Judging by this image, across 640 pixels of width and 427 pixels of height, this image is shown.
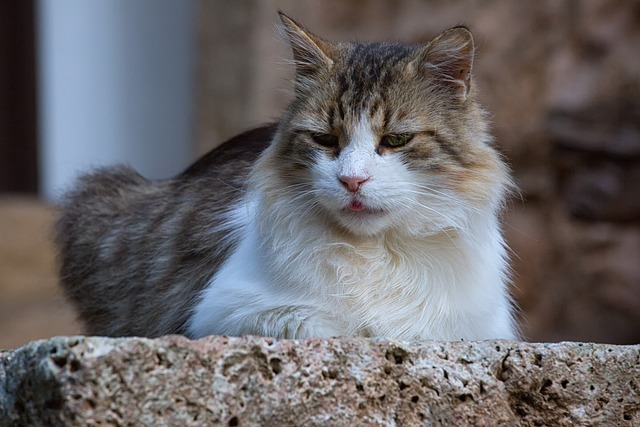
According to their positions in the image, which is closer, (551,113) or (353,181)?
(353,181)

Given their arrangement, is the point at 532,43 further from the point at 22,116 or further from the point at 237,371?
the point at 237,371

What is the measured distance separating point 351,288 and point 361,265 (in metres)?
0.06

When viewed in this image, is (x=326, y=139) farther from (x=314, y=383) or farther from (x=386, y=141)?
(x=314, y=383)

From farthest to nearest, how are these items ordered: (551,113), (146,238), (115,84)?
(115,84)
(551,113)
(146,238)

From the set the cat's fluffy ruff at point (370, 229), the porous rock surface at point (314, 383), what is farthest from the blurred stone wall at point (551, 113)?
the porous rock surface at point (314, 383)

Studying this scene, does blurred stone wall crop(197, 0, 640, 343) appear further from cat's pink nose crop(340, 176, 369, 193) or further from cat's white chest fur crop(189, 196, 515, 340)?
cat's pink nose crop(340, 176, 369, 193)

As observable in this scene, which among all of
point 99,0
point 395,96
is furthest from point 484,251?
point 99,0

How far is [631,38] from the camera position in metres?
5.34

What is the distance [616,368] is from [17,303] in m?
4.93

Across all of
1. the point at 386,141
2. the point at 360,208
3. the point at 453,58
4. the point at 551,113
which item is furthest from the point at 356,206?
the point at 551,113

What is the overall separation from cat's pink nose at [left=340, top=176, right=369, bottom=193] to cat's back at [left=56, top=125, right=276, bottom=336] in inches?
21.6

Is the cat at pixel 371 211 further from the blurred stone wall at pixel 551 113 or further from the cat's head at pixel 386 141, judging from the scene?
the blurred stone wall at pixel 551 113

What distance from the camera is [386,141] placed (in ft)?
8.00

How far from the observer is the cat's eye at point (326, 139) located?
8.09 feet
